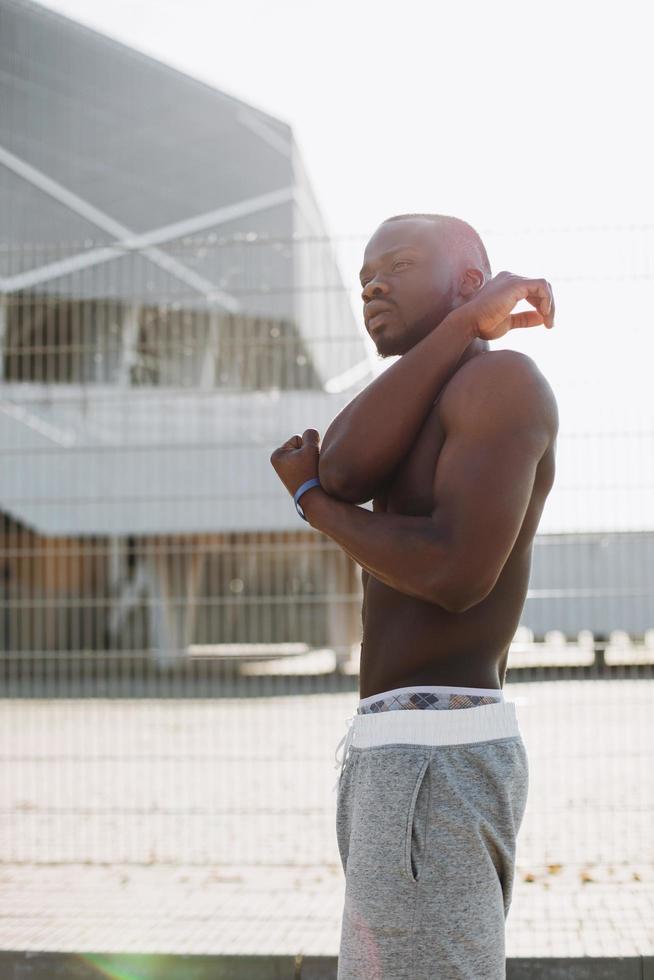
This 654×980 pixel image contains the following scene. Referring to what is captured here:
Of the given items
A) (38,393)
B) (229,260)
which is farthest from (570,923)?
(229,260)

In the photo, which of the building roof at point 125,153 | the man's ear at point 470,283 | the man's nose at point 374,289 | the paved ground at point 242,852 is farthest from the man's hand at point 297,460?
the building roof at point 125,153

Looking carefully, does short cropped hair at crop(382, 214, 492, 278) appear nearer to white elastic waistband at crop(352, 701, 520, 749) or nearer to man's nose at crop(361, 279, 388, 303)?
man's nose at crop(361, 279, 388, 303)

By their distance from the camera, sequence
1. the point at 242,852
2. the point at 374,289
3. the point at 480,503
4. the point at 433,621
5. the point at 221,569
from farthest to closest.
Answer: the point at 221,569
the point at 242,852
the point at 374,289
the point at 433,621
the point at 480,503

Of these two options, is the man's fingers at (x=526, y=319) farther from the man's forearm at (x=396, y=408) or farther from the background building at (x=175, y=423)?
the background building at (x=175, y=423)

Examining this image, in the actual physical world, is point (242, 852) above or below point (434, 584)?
below

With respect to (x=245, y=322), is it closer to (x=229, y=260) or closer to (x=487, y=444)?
(x=229, y=260)

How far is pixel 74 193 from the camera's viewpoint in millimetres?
25578

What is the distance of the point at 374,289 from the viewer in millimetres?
1801

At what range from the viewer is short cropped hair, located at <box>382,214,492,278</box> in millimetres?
1815

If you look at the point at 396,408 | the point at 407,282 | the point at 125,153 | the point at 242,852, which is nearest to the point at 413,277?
the point at 407,282

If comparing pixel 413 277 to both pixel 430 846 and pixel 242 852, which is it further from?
pixel 242 852

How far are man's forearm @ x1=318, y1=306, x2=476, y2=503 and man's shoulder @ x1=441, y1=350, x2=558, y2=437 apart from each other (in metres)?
0.03

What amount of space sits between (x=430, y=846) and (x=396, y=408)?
0.65 m

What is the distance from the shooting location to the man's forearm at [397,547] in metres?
1.59
